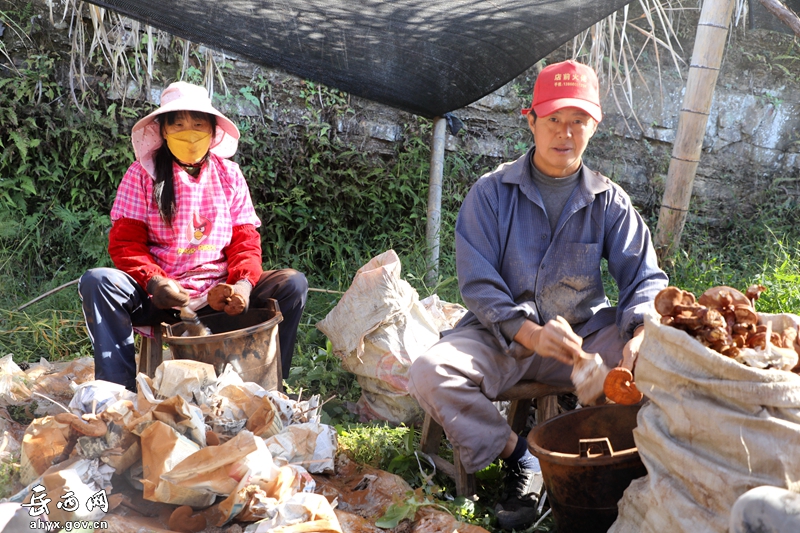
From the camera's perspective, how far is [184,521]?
215 centimetres

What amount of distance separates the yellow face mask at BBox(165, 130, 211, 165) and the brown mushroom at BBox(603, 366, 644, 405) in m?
2.19

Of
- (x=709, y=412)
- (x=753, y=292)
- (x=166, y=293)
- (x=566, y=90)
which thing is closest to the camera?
(x=709, y=412)

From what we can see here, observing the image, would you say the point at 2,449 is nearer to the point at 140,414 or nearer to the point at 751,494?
the point at 140,414

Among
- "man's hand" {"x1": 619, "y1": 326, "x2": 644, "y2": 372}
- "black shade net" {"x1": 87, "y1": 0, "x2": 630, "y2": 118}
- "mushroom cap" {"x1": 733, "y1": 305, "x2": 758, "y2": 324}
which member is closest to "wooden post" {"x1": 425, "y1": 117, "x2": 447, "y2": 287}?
"black shade net" {"x1": 87, "y1": 0, "x2": 630, "y2": 118}

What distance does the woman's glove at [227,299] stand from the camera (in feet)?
9.98

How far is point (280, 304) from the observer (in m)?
3.39

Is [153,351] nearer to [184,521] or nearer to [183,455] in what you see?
[183,455]

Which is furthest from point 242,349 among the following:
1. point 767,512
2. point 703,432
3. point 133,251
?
point 767,512

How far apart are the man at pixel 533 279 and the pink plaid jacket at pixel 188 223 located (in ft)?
4.16

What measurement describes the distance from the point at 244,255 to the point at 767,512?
8.35 feet

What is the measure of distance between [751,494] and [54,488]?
1.94m

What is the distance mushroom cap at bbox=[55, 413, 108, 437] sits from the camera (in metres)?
2.30

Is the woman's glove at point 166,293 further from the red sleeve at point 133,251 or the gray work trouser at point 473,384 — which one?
the gray work trouser at point 473,384

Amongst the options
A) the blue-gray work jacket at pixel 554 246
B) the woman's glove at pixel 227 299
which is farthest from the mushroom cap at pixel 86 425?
the blue-gray work jacket at pixel 554 246
